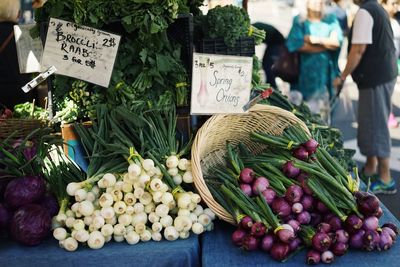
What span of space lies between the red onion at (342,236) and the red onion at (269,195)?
255mm

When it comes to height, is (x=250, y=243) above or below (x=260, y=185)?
below

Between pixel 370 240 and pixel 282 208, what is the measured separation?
30cm

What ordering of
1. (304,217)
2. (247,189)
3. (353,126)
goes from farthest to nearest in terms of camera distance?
(353,126) → (247,189) → (304,217)

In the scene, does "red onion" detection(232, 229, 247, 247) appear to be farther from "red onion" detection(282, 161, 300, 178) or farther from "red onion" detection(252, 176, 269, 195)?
"red onion" detection(282, 161, 300, 178)

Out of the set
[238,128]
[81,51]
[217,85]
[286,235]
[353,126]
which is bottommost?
[353,126]

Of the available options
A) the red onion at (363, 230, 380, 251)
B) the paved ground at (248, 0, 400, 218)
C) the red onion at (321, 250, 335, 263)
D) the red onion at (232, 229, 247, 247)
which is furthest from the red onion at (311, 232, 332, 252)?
the paved ground at (248, 0, 400, 218)

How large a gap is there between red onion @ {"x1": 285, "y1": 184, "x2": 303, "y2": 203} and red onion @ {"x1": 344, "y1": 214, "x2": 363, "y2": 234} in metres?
0.18

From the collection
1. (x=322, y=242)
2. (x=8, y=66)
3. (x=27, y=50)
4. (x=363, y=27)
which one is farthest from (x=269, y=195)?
(x=363, y=27)

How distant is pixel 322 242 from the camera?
1816 mm

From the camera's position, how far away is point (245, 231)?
1.93m

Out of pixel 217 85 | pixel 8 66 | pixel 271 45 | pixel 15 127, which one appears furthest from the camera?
pixel 271 45

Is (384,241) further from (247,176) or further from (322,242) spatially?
(247,176)

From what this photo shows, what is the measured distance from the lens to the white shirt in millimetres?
4578

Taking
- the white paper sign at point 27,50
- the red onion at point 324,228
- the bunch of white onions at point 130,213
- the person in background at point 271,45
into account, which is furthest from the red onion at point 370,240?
the person in background at point 271,45
